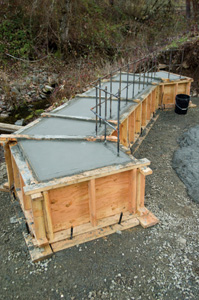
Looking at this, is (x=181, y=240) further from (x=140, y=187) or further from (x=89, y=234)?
(x=89, y=234)

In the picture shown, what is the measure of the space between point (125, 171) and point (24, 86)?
989 cm

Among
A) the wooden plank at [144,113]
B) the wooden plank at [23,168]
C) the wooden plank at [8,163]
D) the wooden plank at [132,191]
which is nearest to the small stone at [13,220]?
the wooden plank at [8,163]

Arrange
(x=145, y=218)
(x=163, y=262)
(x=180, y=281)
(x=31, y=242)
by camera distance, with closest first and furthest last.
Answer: (x=180, y=281), (x=163, y=262), (x=31, y=242), (x=145, y=218)

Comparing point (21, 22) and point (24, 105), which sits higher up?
point (21, 22)

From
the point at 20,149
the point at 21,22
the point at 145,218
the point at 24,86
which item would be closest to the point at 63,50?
the point at 21,22

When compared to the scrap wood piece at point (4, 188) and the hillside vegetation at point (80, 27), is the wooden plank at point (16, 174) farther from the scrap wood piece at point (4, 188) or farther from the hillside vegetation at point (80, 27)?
the hillside vegetation at point (80, 27)

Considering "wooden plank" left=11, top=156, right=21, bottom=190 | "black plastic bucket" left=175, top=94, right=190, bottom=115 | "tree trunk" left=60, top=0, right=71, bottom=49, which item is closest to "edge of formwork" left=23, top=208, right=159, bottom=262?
"wooden plank" left=11, top=156, right=21, bottom=190

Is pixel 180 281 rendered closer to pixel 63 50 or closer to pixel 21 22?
pixel 63 50

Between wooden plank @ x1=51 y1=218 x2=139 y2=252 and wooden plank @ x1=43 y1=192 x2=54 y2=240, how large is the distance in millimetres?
208

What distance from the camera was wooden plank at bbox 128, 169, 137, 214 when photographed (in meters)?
4.65

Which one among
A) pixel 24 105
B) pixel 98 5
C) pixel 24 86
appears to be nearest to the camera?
pixel 24 105

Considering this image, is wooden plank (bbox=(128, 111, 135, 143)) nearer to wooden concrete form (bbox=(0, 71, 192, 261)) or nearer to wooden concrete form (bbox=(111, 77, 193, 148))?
wooden concrete form (bbox=(111, 77, 193, 148))

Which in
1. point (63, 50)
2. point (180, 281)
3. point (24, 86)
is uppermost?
point (63, 50)

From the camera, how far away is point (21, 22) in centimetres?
1672
